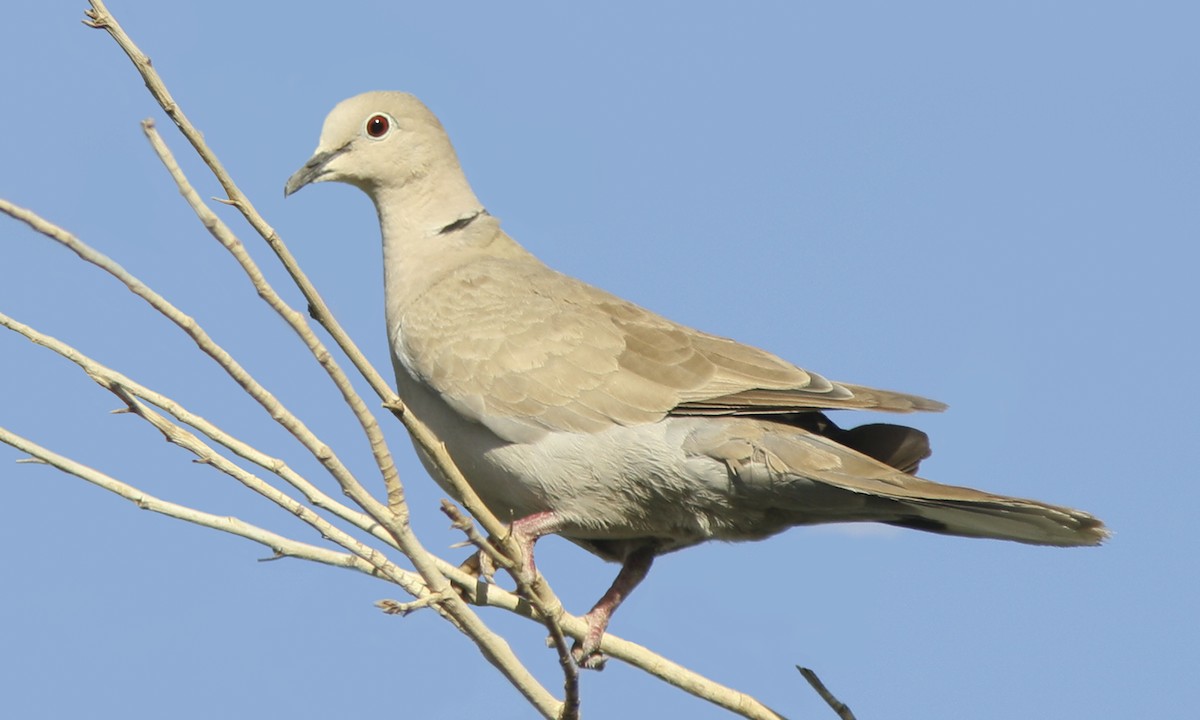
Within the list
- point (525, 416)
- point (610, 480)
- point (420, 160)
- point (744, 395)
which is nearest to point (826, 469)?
point (744, 395)

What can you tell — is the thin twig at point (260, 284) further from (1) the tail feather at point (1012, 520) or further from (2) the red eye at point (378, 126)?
(2) the red eye at point (378, 126)

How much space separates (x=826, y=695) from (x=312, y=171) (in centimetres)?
322

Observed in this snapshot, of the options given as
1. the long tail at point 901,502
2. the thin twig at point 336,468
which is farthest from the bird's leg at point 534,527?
the thin twig at point 336,468

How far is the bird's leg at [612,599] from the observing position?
493cm

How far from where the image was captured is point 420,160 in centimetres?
612

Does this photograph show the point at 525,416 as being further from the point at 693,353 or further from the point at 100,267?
the point at 100,267

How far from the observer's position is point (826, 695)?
397 centimetres

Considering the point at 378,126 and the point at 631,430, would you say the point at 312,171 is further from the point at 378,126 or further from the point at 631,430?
the point at 631,430

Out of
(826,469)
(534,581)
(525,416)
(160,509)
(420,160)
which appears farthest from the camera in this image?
(420,160)

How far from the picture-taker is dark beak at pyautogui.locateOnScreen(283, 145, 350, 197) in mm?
5824

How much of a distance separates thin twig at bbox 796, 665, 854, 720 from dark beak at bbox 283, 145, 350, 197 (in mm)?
3072

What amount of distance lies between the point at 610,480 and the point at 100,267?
2342mm

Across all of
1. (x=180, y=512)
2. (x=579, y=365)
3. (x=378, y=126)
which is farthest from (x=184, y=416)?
(x=378, y=126)

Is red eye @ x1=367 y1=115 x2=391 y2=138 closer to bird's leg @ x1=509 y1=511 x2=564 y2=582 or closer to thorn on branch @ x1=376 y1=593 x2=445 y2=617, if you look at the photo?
bird's leg @ x1=509 y1=511 x2=564 y2=582
